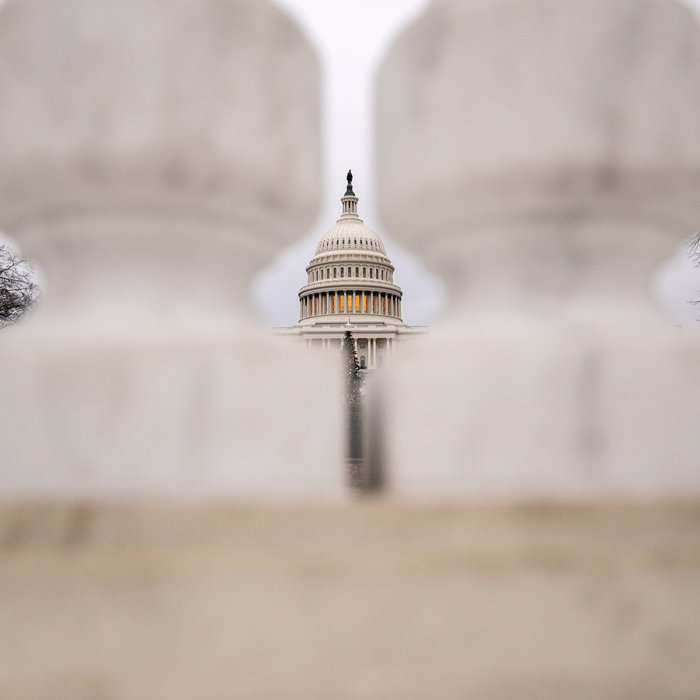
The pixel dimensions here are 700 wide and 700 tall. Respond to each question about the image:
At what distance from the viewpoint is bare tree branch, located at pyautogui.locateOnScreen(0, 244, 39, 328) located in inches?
496

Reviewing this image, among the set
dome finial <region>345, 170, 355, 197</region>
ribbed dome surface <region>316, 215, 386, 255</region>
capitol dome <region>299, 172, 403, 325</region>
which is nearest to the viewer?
capitol dome <region>299, 172, 403, 325</region>

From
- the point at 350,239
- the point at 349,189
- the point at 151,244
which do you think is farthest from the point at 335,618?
the point at 349,189

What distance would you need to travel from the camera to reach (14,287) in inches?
Result: 524

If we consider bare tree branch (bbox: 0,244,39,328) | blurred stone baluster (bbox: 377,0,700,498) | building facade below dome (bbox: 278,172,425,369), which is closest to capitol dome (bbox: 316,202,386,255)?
building facade below dome (bbox: 278,172,425,369)

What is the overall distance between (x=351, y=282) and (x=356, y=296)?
976mm

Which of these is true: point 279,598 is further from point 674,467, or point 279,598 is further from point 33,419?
point 674,467

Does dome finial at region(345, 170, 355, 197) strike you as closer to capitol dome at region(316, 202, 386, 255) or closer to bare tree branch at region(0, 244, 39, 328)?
capitol dome at region(316, 202, 386, 255)

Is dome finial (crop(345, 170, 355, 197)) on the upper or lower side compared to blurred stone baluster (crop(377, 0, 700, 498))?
upper

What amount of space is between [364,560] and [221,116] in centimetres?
51

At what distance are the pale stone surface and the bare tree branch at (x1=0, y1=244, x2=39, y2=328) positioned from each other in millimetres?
13050

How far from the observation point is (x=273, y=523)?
0.75m

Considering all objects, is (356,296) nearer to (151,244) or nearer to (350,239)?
(350,239)

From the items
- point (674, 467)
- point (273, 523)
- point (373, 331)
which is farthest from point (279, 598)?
point (373, 331)

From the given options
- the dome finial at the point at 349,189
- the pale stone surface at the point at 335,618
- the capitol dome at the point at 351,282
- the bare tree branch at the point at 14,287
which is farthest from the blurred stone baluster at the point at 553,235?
the dome finial at the point at 349,189
